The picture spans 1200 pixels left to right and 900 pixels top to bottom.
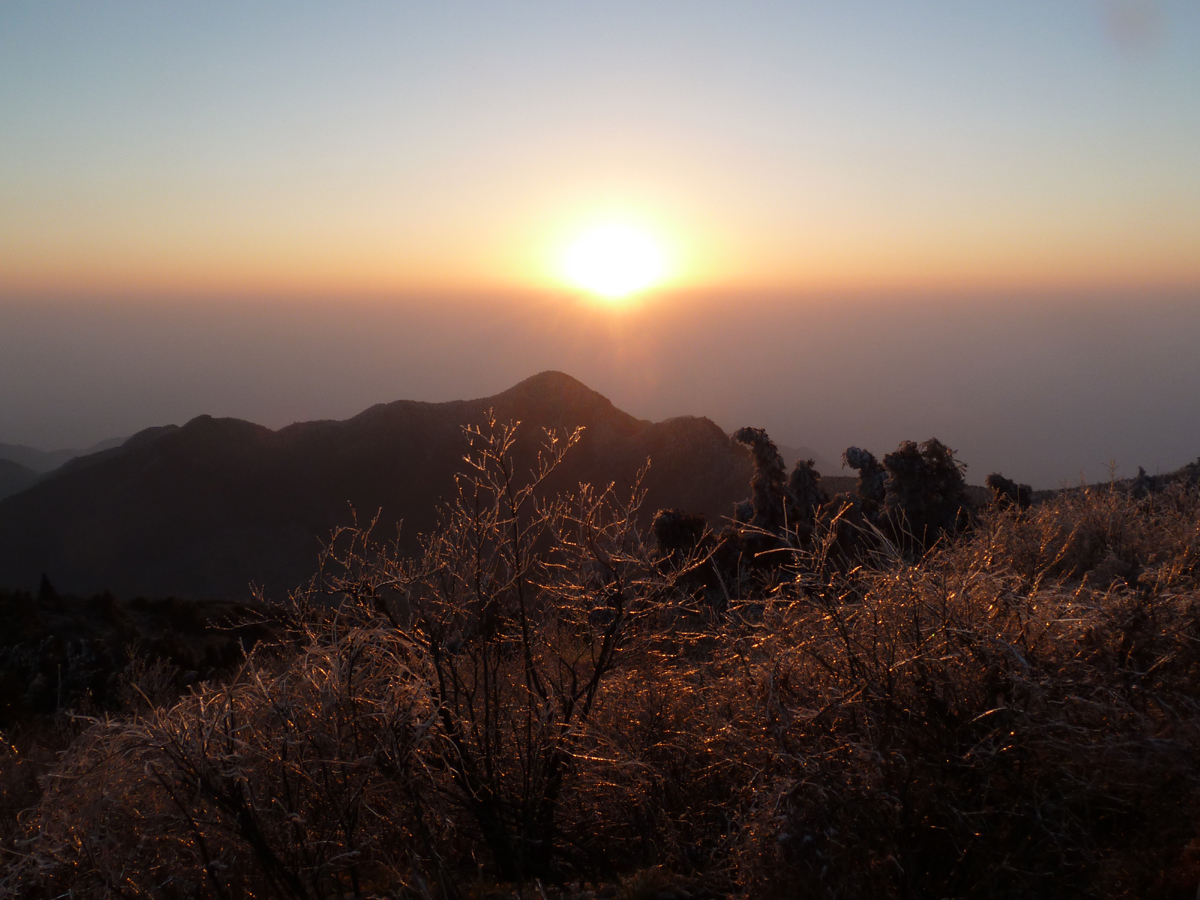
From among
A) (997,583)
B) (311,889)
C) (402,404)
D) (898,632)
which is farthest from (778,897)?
(402,404)

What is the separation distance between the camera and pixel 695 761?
545 cm

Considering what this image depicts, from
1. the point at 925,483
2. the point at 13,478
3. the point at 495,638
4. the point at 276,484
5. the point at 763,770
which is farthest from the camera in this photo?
the point at 13,478

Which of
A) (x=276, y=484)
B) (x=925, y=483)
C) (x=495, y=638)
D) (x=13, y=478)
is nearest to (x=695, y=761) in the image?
(x=495, y=638)

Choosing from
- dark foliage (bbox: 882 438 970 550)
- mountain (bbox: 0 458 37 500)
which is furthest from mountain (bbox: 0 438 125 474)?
dark foliage (bbox: 882 438 970 550)

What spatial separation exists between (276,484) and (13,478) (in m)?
71.6

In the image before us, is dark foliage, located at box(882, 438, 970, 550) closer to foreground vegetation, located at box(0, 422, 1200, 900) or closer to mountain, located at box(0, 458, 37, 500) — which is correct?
foreground vegetation, located at box(0, 422, 1200, 900)

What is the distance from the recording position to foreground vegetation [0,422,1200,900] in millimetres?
3547

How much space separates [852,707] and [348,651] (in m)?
3.17

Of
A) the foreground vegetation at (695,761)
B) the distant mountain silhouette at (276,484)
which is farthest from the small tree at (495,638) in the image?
the distant mountain silhouette at (276,484)

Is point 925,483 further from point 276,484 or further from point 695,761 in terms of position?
point 276,484

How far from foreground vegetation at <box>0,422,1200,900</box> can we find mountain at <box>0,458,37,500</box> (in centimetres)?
11106

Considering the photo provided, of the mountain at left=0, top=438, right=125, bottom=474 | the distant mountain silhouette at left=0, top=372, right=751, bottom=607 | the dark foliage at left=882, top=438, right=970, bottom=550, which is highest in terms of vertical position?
the dark foliage at left=882, top=438, right=970, bottom=550

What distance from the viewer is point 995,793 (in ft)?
12.0

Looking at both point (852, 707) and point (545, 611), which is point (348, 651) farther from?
point (852, 707)
